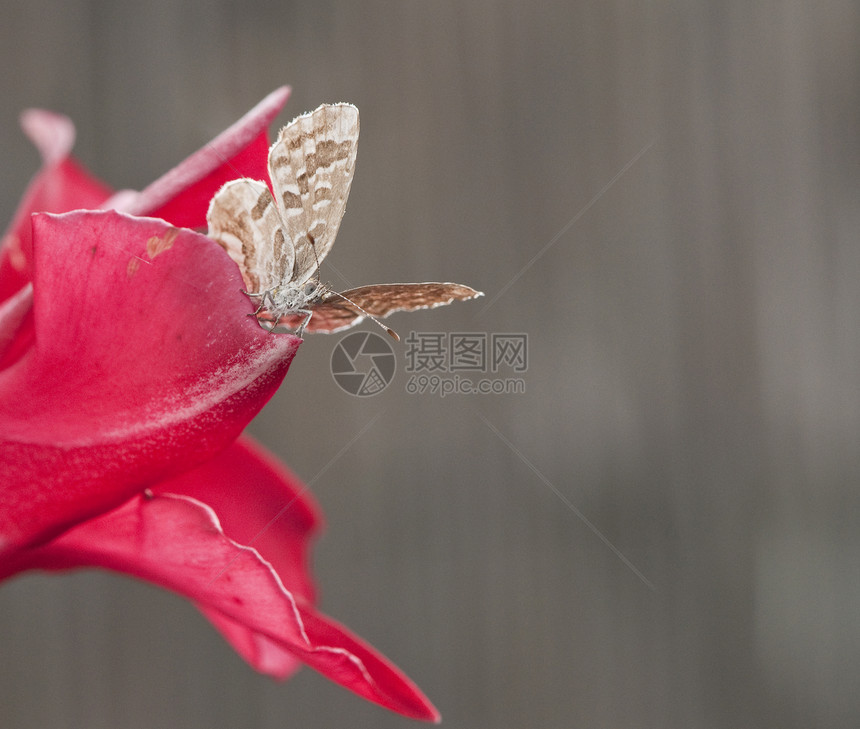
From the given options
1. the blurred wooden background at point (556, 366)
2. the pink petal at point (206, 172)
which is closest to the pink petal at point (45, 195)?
the pink petal at point (206, 172)

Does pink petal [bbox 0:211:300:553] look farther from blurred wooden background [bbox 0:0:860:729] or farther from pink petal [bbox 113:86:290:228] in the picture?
blurred wooden background [bbox 0:0:860:729]

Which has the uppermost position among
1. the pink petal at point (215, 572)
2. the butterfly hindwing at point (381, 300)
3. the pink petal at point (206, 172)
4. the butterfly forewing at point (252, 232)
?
the pink petal at point (206, 172)

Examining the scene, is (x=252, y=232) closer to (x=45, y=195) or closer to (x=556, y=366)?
(x=45, y=195)

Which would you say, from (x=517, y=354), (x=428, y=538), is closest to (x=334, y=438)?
(x=428, y=538)

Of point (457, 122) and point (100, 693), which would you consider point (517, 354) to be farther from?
point (100, 693)

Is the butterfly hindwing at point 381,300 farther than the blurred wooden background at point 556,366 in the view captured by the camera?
No

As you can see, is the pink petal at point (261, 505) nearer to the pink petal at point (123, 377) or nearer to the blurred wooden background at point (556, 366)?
the pink petal at point (123, 377)
